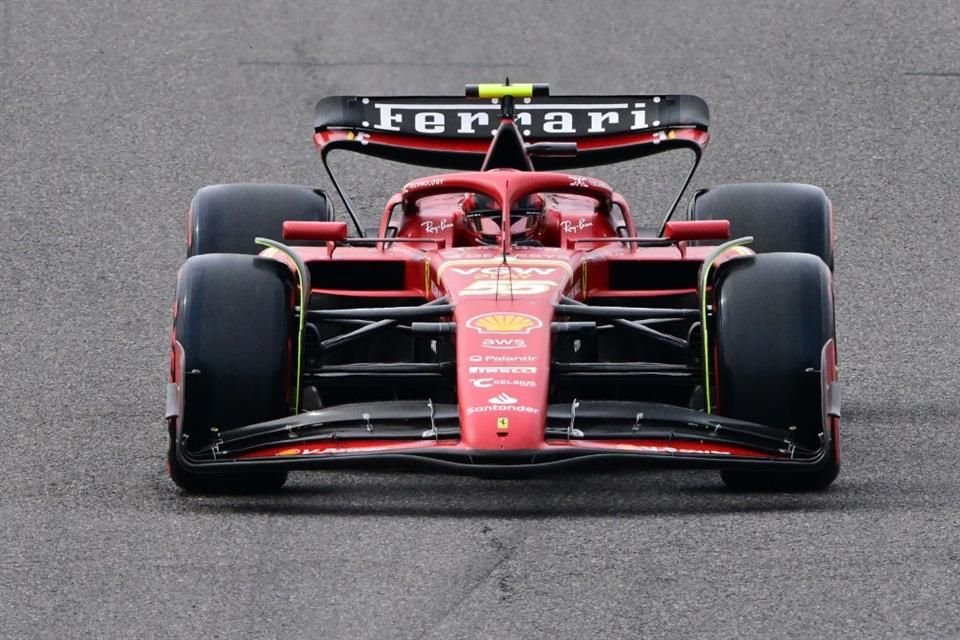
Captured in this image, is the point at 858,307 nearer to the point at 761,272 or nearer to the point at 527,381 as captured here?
the point at 761,272

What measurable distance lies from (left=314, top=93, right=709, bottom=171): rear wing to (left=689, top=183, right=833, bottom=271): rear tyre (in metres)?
0.39

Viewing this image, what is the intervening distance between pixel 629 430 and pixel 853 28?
10232mm

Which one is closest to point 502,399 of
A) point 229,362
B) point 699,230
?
point 229,362

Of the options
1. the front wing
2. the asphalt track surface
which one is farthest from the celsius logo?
the asphalt track surface

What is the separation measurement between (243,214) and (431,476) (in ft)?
8.30

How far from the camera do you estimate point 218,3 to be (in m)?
19.3

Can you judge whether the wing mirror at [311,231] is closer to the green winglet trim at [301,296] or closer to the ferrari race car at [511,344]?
the ferrari race car at [511,344]

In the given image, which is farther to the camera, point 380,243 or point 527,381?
point 380,243

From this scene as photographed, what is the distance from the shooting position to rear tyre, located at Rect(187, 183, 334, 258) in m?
12.2

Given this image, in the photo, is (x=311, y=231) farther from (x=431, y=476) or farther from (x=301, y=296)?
(x=431, y=476)

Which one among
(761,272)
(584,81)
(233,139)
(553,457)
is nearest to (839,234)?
(584,81)

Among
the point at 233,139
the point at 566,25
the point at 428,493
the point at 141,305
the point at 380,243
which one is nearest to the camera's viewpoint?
the point at 428,493

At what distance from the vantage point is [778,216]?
39.3 feet

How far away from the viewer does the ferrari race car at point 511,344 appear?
30.5 ft
